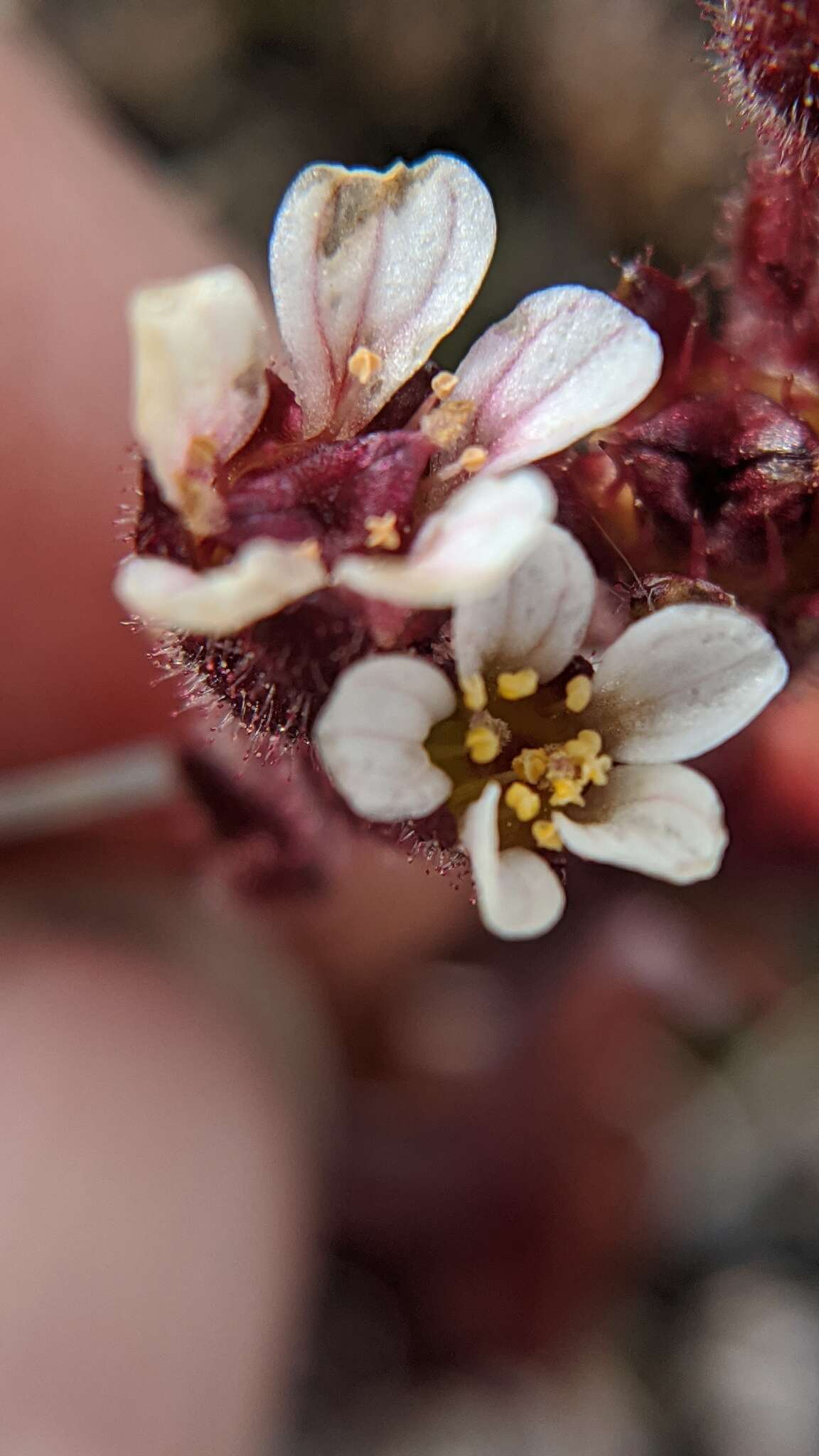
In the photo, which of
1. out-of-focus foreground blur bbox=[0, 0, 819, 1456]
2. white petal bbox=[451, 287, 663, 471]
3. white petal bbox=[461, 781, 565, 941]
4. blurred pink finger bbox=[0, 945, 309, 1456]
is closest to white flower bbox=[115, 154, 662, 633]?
white petal bbox=[451, 287, 663, 471]

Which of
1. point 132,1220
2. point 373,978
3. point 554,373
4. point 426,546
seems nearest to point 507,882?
point 426,546

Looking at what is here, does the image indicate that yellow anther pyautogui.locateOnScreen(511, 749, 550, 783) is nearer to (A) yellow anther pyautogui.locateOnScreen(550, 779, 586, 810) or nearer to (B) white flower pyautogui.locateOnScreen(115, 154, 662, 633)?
(A) yellow anther pyautogui.locateOnScreen(550, 779, 586, 810)

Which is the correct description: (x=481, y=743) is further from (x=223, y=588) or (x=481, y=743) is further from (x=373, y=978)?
(x=373, y=978)

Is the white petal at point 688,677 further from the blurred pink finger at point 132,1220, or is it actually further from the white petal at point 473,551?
the blurred pink finger at point 132,1220

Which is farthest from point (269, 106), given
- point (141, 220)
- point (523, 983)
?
point (523, 983)

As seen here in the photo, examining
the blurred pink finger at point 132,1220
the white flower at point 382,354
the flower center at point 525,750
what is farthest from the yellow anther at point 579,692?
the blurred pink finger at point 132,1220

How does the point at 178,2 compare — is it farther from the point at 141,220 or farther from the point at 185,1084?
the point at 185,1084
